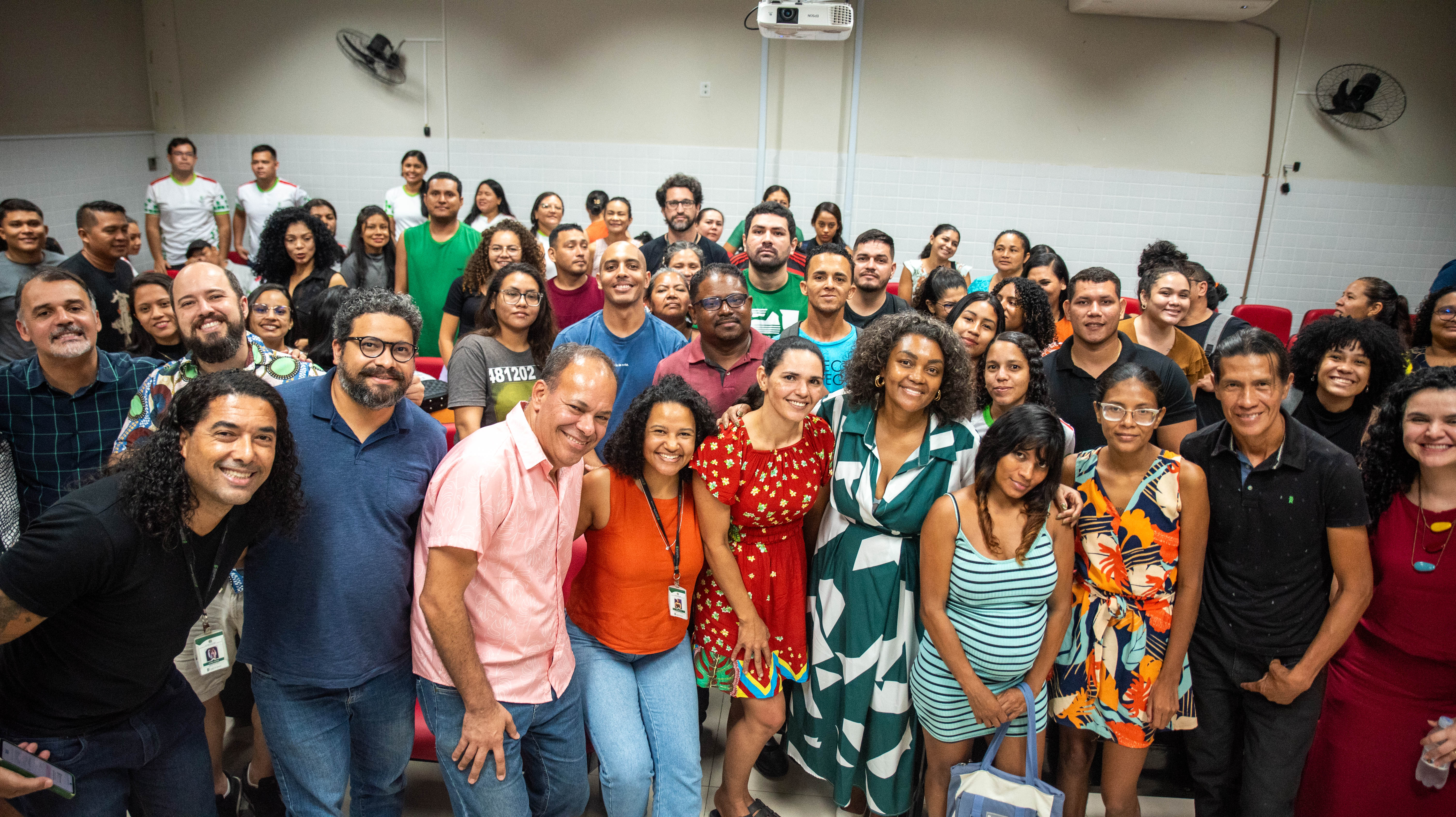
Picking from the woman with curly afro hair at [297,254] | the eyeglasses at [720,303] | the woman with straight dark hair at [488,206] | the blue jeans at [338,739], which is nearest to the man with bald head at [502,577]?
the blue jeans at [338,739]

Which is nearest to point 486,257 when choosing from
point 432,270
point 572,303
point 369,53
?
point 572,303

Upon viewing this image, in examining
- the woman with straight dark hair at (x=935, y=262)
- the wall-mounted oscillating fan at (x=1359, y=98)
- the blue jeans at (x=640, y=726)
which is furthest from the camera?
the wall-mounted oscillating fan at (x=1359, y=98)

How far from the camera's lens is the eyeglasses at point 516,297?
338 centimetres

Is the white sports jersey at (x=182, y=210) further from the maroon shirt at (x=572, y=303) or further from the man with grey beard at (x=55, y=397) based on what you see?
the man with grey beard at (x=55, y=397)

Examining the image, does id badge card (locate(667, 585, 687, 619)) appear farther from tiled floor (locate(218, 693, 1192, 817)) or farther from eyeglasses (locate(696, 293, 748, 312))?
eyeglasses (locate(696, 293, 748, 312))

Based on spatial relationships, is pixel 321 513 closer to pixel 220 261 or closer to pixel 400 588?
pixel 400 588

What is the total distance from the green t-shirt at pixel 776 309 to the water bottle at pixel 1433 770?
276cm

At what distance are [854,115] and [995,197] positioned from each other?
164 centimetres

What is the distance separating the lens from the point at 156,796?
6.77 ft

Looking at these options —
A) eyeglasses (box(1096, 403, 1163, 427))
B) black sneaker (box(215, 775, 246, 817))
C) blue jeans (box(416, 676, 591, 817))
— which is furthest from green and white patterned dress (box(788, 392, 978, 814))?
black sneaker (box(215, 775, 246, 817))

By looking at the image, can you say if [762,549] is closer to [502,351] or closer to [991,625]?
[991,625]

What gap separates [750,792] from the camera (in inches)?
119

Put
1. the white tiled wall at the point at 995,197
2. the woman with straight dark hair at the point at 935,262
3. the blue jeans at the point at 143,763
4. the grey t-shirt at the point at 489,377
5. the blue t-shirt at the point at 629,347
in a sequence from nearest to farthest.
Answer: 1. the blue jeans at the point at 143,763
2. the grey t-shirt at the point at 489,377
3. the blue t-shirt at the point at 629,347
4. the woman with straight dark hair at the point at 935,262
5. the white tiled wall at the point at 995,197

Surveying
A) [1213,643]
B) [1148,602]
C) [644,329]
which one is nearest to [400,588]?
[644,329]
